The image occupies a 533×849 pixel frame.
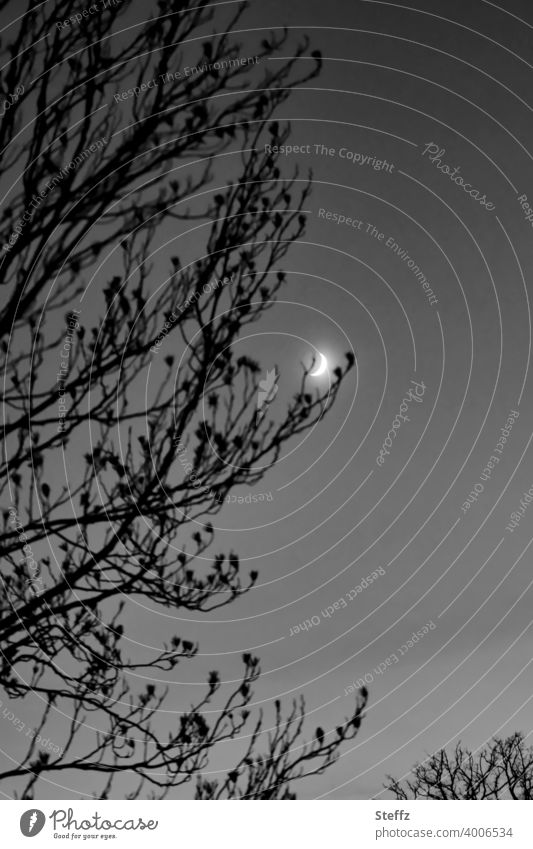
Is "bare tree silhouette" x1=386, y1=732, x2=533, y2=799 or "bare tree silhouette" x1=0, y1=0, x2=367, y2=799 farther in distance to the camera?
"bare tree silhouette" x1=386, y1=732, x2=533, y2=799

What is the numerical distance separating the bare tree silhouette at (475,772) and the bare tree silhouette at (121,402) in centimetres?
48

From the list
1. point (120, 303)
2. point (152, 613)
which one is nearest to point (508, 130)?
point (120, 303)

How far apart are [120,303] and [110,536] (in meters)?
0.77

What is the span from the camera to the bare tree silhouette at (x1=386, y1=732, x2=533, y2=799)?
10.2 ft

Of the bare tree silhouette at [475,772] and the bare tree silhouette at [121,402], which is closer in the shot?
the bare tree silhouette at [121,402]

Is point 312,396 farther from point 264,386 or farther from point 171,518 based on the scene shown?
point 171,518

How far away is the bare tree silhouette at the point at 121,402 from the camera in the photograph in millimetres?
2477

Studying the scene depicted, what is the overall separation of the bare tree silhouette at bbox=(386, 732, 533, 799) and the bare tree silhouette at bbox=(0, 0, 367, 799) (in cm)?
48
